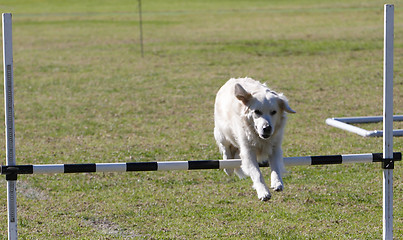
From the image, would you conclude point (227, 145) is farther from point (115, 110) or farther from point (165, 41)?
point (165, 41)

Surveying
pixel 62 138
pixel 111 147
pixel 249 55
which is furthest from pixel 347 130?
pixel 249 55

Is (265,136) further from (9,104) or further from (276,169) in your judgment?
(9,104)

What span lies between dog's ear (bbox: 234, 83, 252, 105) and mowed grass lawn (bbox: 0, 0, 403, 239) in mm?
1023

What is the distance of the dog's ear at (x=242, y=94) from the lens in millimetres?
5680

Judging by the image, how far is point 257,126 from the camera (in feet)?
18.2

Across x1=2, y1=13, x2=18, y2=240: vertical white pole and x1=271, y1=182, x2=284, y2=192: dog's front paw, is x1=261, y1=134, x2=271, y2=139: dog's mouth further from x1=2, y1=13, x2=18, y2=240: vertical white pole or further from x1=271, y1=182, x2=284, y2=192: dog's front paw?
x1=2, y1=13, x2=18, y2=240: vertical white pole

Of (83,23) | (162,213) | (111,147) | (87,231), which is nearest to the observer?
(87,231)

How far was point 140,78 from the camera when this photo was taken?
18.0 m

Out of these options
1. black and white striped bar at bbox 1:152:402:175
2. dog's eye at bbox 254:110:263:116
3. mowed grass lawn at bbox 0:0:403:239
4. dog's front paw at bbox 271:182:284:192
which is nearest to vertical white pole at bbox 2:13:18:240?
black and white striped bar at bbox 1:152:402:175

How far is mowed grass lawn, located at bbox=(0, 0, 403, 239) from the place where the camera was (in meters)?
6.79

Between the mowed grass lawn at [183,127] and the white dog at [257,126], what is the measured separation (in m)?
0.57

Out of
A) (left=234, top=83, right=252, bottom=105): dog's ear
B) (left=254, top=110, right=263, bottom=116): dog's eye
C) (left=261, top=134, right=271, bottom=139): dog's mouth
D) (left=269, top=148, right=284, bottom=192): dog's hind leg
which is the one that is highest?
(left=234, top=83, right=252, bottom=105): dog's ear

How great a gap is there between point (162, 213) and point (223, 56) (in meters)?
15.7

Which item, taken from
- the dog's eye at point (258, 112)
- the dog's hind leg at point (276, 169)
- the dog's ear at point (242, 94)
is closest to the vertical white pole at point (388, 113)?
the dog's hind leg at point (276, 169)
